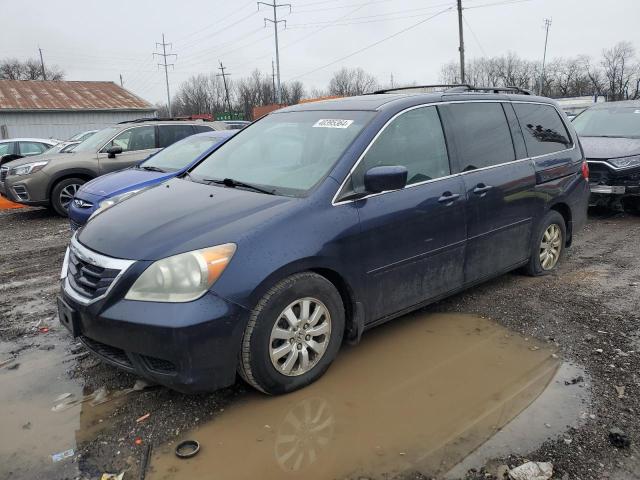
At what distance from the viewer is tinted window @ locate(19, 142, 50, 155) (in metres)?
14.8

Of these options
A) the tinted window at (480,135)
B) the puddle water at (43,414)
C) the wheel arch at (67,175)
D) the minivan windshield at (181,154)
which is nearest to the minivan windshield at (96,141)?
the wheel arch at (67,175)

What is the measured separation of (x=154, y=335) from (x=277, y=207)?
3.42ft

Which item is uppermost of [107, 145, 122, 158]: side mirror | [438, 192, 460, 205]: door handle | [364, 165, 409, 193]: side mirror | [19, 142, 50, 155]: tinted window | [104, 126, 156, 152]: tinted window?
[19, 142, 50, 155]: tinted window

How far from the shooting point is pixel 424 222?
387 cm

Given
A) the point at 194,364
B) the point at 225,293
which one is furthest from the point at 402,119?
the point at 194,364

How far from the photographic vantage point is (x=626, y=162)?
823 centimetres

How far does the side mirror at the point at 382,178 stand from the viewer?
3455 millimetres

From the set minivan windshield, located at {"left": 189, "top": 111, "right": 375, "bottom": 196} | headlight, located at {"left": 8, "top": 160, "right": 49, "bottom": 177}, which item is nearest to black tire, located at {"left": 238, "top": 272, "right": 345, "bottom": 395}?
minivan windshield, located at {"left": 189, "top": 111, "right": 375, "bottom": 196}

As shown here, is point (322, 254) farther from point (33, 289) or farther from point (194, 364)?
point (33, 289)

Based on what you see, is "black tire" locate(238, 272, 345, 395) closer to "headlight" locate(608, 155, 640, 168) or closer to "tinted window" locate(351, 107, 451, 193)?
"tinted window" locate(351, 107, 451, 193)

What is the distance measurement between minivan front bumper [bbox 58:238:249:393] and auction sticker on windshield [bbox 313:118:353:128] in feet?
5.54

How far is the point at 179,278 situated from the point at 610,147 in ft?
26.8

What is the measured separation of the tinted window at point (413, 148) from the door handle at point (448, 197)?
158 millimetres

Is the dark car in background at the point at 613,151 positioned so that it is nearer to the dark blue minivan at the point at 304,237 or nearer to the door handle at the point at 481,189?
the dark blue minivan at the point at 304,237
